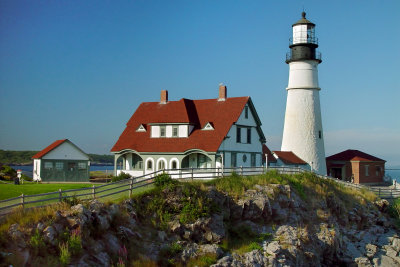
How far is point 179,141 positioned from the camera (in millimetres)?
32062

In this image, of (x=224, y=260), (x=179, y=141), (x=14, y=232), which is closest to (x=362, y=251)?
(x=224, y=260)

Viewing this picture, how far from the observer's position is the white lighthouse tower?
38594mm

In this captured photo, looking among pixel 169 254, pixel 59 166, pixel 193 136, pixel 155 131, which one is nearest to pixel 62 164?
pixel 59 166

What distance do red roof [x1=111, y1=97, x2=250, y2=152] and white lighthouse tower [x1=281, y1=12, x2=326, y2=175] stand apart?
8.37 meters

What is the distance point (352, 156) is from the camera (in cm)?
4431

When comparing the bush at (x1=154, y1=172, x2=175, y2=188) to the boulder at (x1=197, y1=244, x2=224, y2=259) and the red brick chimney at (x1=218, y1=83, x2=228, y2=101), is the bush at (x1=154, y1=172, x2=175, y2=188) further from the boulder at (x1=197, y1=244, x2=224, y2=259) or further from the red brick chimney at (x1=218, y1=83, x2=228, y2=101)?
the red brick chimney at (x1=218, y1=83, x2=228, y2=101)

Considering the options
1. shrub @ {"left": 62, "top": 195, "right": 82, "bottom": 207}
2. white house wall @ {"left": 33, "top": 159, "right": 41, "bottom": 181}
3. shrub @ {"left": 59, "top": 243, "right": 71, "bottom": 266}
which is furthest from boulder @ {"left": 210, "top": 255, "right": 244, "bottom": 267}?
white house wall @ {"left": 33, "top": 159, "right": 41, "bottom": 181}

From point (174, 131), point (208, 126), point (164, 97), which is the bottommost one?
point (174, 131)

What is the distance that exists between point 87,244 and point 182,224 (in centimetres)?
491

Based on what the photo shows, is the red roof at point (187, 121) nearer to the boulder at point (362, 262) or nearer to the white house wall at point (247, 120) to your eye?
the white house wall at point (247, 120)

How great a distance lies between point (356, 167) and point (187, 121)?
19.6 m

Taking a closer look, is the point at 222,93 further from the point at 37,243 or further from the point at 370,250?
the point at 37,243

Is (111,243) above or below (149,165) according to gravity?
below

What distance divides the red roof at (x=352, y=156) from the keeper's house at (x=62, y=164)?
24.7 metres
